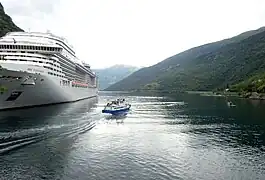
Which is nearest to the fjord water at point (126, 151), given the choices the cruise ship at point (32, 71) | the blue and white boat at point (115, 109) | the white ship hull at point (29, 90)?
the white ship hull at point (29, 90)

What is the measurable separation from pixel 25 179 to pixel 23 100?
5424 cm

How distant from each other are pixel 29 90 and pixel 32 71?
16.9 feet

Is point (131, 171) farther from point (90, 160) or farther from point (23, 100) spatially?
point (23, 100)

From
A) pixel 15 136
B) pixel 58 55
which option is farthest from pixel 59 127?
pixel 58 55

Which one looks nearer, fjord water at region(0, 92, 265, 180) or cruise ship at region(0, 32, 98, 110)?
fjord water at region(0, 92, 265, 180)

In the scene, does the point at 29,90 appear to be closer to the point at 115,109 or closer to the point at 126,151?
the point at 115,109

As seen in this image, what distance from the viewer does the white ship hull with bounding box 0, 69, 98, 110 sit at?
230 feet

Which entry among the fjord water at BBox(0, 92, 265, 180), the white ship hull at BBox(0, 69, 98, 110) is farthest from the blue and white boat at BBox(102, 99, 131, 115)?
the white ship hull at BBox(0, 69, 98, 110)

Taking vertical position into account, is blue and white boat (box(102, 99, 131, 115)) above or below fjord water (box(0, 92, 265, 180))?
above

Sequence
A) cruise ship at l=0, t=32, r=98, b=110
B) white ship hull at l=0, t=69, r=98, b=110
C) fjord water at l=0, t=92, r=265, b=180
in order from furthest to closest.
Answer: cruise ship at l=0, t=32, r=98, b=110 < white ship hull at l=0, t=69, r=98, b=110 < fjord water at l=0, t=92, r=265, b=180

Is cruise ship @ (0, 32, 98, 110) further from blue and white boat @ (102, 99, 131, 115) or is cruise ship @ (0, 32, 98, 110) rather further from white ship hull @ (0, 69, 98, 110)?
blue and white boat @ (102, 99, 131, 115)

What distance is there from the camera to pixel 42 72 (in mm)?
81812

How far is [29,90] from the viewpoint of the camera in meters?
77.8

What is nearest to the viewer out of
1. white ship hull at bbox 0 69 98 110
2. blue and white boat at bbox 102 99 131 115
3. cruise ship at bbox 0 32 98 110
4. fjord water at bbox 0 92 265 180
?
fjord water at bbox 0 92 265 180
